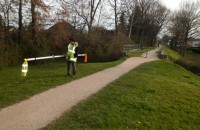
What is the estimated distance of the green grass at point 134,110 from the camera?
6.27m

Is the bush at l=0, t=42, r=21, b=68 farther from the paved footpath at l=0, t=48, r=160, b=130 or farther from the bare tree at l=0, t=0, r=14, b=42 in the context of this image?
the paved footpath at l=0, t=48, r=160, b=130

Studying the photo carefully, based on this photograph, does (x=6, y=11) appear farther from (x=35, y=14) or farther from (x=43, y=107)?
(x=43, y=107)

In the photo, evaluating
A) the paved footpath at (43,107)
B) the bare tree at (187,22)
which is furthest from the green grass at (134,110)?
the bare tree at (187,22)

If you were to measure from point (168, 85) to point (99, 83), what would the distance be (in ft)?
11.1

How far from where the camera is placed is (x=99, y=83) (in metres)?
10.9

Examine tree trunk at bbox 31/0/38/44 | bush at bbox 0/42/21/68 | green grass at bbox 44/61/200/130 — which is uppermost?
tree trunk at bbox 31/0/38/44

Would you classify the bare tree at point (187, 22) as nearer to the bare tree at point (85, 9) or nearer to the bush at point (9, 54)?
the bare tree at point (85, 9)

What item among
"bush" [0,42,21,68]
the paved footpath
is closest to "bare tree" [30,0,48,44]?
"bush" [0,42,21,68]

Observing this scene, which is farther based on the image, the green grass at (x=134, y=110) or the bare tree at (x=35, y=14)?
the bare tree at (x=35, y=14)

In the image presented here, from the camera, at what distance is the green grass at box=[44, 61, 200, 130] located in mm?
6273

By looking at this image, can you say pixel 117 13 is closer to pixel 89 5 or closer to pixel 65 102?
pixel 89 5

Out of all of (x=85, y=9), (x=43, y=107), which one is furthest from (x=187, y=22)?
(x=43, y=107)

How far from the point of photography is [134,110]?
7.46 m

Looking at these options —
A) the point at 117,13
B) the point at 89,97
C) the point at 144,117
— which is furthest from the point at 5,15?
the point at 117,13
